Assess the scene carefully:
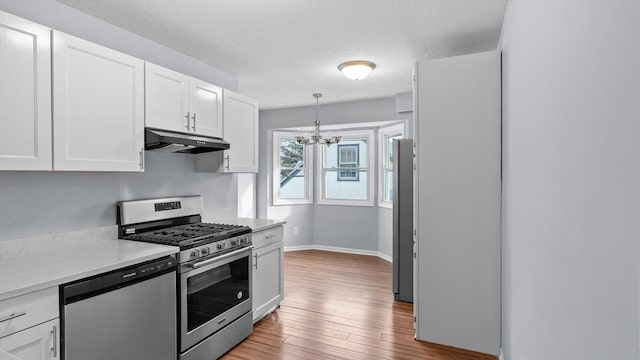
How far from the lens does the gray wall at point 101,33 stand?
2092 millimetres

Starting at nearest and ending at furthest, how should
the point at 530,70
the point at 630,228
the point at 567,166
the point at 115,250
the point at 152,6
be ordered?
1. the point at 630,228
2. the point at 567,166
3. the point at 530,70
4. the point at 115,250
5. the point at 152,6

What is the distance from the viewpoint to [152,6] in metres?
2.29

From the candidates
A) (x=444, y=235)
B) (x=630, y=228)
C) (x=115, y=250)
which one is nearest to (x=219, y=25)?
(x=115, y=250)

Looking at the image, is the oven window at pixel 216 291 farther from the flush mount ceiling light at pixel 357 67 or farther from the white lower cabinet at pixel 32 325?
the flush mount ceiling light at pixel 357 67

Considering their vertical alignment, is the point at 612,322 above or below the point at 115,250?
above

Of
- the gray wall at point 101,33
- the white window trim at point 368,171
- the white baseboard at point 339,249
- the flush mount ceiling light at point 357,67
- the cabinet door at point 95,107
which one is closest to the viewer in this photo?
the cabinet door at point 95,107

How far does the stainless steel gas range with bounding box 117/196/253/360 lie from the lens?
2.27 meters

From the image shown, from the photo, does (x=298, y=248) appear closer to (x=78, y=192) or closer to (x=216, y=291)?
(x=216, y=291)

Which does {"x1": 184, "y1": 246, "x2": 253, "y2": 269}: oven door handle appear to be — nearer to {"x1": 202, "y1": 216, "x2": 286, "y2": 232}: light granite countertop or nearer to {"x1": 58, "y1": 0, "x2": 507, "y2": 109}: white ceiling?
{"x1": 202, "y1": 216, "x2": 286, "y2": 232}: light granite countertop

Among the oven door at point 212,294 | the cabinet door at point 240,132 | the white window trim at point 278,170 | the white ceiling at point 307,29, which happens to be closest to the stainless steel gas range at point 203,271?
the oven door at point 212,294

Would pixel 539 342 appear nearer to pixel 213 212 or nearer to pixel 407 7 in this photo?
pixel 407 7

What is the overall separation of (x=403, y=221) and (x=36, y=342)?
3.00m

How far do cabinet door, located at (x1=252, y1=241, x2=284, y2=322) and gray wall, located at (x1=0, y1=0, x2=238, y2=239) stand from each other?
82 cm

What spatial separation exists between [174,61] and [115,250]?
181 cm
